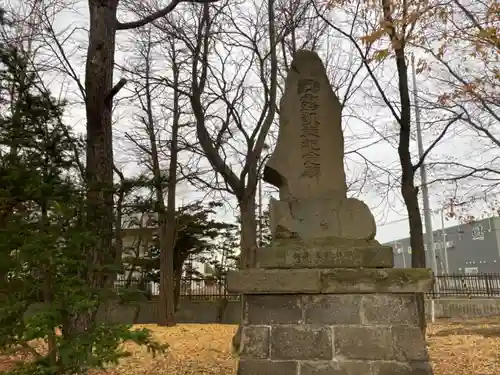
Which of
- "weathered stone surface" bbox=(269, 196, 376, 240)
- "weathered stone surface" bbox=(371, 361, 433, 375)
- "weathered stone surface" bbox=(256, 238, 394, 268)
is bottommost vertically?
"weathered stone surface" bbox=(371, 361, 433, 375)

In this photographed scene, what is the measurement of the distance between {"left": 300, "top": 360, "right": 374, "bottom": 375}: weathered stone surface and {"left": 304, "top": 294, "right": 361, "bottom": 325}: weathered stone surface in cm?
34

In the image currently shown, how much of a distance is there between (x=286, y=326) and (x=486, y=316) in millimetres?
15602

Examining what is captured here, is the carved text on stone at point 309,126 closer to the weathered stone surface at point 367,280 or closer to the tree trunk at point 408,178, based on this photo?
the weathered stone surface at point 367,280

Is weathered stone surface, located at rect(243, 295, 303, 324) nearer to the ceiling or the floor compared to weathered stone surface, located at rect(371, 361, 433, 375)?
nearer to the ceiling

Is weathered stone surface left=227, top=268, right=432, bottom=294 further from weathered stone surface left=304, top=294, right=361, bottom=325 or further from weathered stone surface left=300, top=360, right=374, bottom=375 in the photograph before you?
weathered stone surface left=300, top=360, right=374, bottom=375

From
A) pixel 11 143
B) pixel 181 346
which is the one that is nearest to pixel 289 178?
pixel 11 143

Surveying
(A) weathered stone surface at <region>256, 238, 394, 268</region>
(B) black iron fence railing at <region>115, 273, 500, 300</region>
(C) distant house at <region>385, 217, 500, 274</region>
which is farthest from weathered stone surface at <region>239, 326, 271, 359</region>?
(C) distant house at <region>385, 217, 500, 274</region>

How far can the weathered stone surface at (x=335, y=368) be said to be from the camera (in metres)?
4.09

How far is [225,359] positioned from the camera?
9211 millimetres

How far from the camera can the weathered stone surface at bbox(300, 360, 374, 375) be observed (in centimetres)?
409

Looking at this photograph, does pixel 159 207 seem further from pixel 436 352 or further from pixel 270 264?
pixel 436 352

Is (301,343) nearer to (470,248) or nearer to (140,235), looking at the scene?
(140,235)

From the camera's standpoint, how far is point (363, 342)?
4.16 metres

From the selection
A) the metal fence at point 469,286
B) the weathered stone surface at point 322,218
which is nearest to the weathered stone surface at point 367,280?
the weathered stone surface at point 322,218
